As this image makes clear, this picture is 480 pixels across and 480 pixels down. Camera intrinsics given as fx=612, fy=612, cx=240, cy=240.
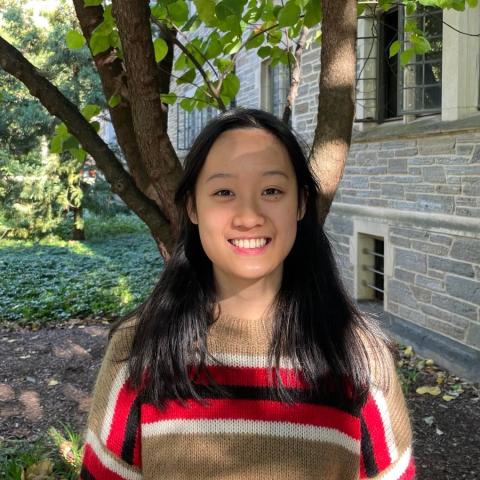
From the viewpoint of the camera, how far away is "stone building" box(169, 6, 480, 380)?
15.5 ft

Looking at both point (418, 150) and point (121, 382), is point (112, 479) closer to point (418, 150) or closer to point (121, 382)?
point (121, 382)

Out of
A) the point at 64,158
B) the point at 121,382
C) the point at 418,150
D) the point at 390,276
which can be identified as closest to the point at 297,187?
the point at 121,382

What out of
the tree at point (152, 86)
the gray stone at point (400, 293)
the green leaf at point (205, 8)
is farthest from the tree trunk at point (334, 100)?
the gray stone at point (400, 293)

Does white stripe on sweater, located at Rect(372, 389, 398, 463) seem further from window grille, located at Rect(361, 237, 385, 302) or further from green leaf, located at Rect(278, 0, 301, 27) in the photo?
window grille, located at Rect(361, 237, 385, 302)

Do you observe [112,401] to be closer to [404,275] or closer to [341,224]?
[404,275]

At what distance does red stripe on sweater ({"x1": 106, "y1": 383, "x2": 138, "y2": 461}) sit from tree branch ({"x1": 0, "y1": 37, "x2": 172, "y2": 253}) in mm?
848

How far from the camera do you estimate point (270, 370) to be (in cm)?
134

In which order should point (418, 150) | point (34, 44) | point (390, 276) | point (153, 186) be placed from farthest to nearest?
1. point (34, 44)
2. point (390, 276)
3. point (418, 150)
4. point (153, 186)

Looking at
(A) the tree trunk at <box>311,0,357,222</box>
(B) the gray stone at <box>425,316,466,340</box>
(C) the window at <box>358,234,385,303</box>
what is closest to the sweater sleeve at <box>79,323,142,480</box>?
(A) the tree trunk at <box>311,0,357,222</box>

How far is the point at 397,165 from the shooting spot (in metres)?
5.62

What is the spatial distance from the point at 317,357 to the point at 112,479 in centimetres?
52

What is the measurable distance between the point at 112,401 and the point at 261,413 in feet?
1.08

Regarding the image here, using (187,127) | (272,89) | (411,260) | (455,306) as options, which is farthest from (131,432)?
(187,127)

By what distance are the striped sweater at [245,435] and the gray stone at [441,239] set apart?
3.81 meters
